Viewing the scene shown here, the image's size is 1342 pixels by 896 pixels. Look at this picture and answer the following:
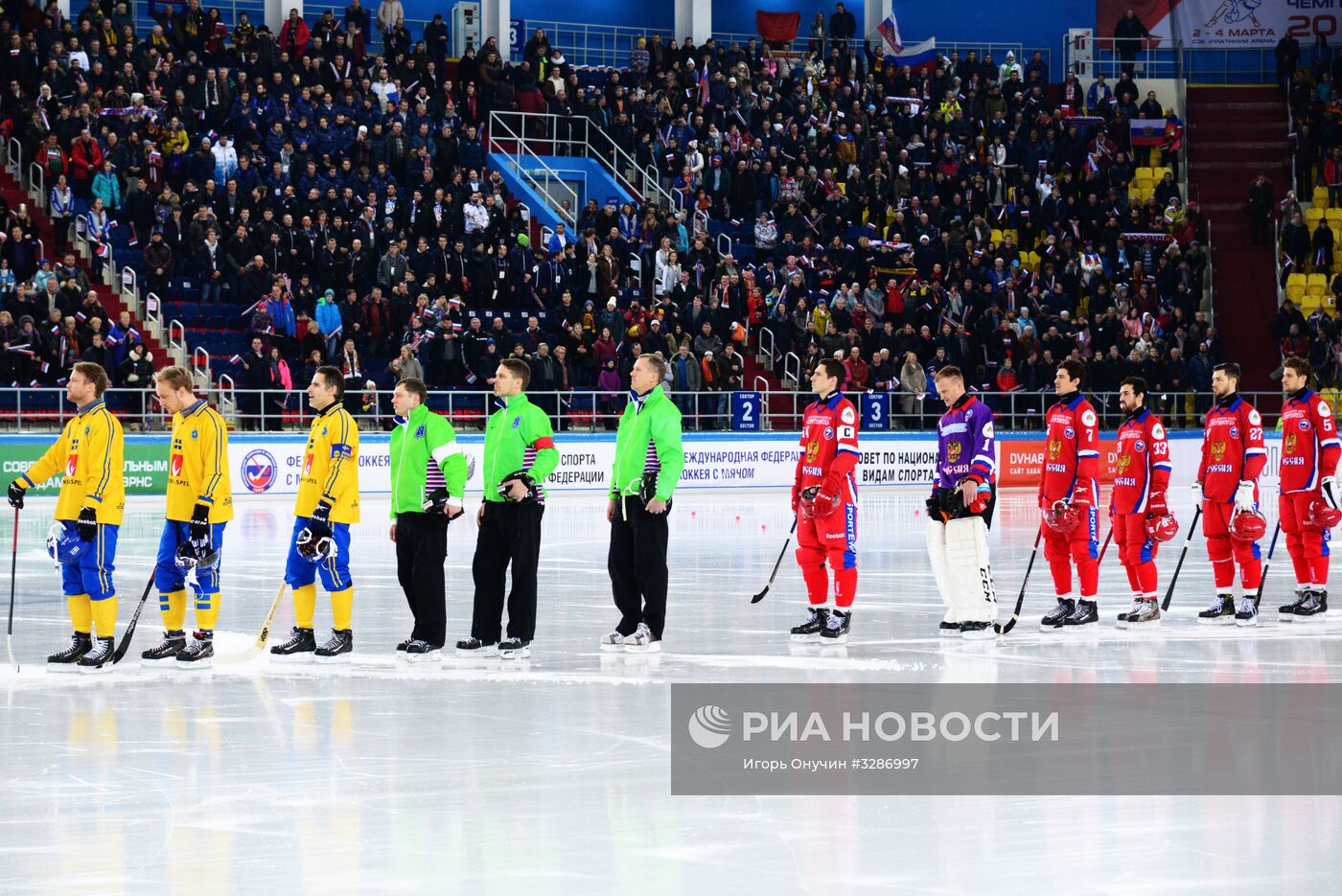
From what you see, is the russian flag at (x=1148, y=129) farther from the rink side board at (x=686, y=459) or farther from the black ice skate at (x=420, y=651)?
the black ice skate at (x=420, y=651)

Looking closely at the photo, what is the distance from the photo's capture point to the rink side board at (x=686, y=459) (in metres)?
27.3

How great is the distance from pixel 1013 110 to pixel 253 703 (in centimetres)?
3512

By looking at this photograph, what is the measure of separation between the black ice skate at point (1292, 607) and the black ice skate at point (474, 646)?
6499 millimetres

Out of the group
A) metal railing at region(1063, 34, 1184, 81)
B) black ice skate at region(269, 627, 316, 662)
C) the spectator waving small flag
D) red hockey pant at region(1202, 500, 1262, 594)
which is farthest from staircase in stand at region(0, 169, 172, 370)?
metal railing at region(1063, 34, 1184, 81)

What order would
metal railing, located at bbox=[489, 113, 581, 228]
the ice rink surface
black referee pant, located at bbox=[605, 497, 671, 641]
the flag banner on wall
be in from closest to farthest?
1. the ice rink surface
2. black referee pant, located at bbox=[605, 497, 671, 641]
3. metal railing, located at bbox=[489, 113, 581, 228]
4. the flag banner on wall

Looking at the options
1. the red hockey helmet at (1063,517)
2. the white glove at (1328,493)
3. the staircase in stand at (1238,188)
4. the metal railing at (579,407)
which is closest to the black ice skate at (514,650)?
the red hockey helmet at (1063,517)

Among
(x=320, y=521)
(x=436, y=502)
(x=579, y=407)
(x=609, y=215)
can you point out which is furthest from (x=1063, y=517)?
(x=609, y=215)

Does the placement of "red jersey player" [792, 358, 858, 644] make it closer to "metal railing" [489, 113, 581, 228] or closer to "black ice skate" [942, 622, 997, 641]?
"black ice skate" [942, 622, 997, 641]

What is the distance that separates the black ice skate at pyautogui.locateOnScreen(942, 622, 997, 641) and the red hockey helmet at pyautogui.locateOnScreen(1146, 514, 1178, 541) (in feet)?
5.58

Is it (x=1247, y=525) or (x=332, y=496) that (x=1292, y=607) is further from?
(x=332, y=496)

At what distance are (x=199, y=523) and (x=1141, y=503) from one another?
7238 millimetres

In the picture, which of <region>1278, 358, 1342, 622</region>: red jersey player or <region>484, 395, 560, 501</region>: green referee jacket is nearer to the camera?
<region>484, 395, 560, 501</region>: green referee jacket

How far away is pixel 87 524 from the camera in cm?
1012

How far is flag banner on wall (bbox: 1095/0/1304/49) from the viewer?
44.6 metres
